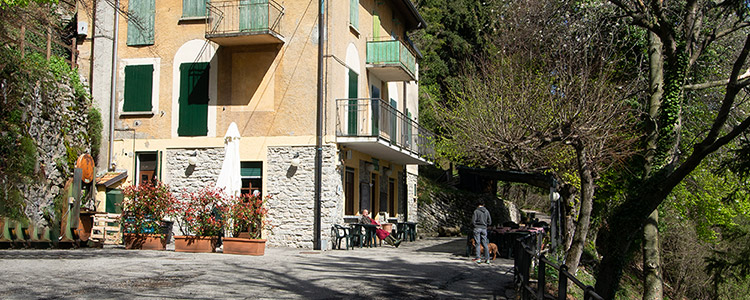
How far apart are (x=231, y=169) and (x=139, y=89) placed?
5.43 m

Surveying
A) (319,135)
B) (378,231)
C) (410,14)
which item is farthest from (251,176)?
(410,14)

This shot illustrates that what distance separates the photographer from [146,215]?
537 inches

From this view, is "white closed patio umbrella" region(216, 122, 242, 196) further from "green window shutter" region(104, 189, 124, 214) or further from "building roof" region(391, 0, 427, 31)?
"building roof" region(391, 0, 427, 31)

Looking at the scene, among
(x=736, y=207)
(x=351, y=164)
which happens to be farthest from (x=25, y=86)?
(x=736, y=207)

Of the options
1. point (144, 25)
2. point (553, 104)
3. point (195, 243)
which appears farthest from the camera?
point (144, 25)

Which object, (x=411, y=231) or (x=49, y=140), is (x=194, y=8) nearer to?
(x=49, y=140)

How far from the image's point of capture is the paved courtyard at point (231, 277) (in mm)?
7488

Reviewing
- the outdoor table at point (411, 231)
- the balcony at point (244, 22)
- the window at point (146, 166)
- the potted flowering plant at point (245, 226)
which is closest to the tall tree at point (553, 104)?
the outdoor table at point (411, 231)

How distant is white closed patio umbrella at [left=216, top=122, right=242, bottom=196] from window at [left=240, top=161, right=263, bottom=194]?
8.80 ft

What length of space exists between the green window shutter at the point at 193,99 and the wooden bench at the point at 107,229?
3334 mm

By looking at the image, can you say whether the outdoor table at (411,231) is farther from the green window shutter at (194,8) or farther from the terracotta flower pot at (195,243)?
the terracotta flower pot at (195,243)

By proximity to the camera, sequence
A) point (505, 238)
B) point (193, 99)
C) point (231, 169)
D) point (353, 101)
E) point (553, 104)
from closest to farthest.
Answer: point (553, 104)
point (231, 169)
point (505, 238)
point (193, 99)
point (353, 101)

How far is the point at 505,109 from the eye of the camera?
17656 millimetres

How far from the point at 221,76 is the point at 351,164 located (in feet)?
14.5
